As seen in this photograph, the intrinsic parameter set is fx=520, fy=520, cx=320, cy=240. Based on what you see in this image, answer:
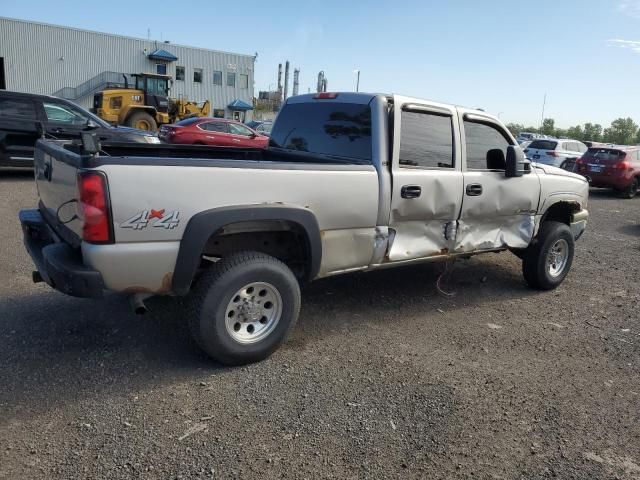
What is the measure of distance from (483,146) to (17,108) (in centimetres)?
977

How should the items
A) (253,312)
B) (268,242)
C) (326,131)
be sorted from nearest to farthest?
(253,312) → (268,242) → (326,131)

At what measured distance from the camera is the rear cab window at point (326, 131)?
4238 millimetres

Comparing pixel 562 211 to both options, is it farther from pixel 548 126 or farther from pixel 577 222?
pixel 548 126

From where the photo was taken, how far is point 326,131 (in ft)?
15.0

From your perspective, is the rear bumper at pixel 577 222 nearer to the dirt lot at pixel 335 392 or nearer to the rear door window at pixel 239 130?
the dirt lot at pixel 335 392

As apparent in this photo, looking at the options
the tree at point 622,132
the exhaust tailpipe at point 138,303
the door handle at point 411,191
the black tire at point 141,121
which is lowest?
the exhaust tailpipe at point 138,303

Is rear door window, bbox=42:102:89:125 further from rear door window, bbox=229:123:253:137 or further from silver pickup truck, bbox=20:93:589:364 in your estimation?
rear door window, bbox=229:123:253:137

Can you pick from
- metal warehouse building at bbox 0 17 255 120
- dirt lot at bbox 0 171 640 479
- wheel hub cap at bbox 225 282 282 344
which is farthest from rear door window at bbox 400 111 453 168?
metal warehouse building at bbox 0 17 255 120

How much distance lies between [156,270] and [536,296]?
414 cm

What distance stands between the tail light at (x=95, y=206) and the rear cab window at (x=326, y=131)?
1.98 metres

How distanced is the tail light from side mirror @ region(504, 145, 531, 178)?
3.55 meters

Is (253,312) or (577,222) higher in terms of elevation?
(577,222)

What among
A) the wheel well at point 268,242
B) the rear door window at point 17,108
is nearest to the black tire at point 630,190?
the wheel well at point 268,242

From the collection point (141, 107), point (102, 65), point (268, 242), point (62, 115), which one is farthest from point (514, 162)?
point (102, 65)
